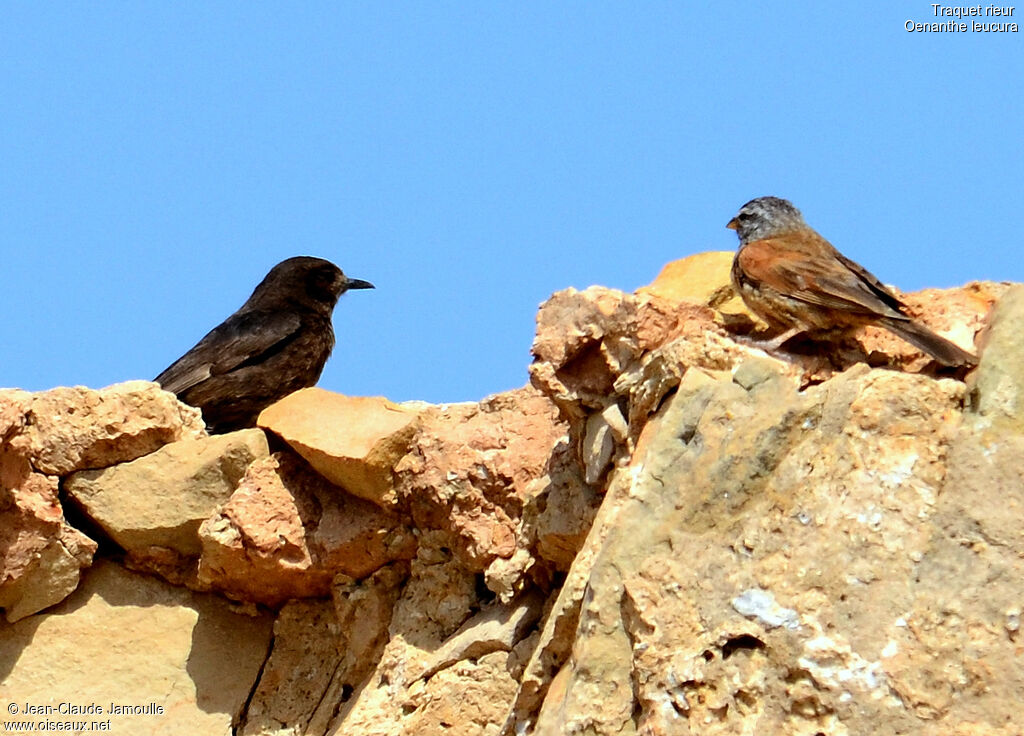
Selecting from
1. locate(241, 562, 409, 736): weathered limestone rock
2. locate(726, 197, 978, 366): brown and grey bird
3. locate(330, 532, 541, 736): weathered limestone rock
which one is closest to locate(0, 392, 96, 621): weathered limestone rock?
locate(241, 562, 409, 736): weathered limestone rock

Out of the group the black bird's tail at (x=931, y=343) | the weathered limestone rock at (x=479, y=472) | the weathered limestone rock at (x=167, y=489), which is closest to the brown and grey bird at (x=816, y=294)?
the black bird's tail at (x=931, y=343)

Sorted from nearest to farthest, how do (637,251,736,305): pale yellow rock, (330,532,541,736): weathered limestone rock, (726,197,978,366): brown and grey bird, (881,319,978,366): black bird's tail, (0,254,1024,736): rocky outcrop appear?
(0,254,1024,736): rocky outcrop → (881,319,978,366): black bird's tail → (726,197,978,366): brown and grey bird → (330,532,541,736): weathered limestone rock → (637,251,736,305): pale yellow rock

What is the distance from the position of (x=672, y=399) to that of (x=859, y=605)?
1160 millimetres

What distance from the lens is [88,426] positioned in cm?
735

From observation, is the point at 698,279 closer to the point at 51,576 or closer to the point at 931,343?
the point at 931,343

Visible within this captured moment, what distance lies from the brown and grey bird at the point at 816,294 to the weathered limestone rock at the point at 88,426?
293 cm

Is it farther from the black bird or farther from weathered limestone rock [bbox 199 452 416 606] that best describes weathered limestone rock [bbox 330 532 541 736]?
the black bird

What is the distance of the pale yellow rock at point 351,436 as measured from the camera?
6895mm

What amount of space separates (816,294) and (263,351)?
556 centimetres

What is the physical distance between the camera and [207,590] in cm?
750

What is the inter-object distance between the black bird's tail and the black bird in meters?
5.84

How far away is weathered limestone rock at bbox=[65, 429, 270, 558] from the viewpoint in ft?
23.9

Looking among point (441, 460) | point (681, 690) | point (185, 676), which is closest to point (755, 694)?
point (681, 690)

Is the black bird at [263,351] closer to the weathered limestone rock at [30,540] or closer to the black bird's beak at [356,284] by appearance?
the black bird's beak at [356,284]
